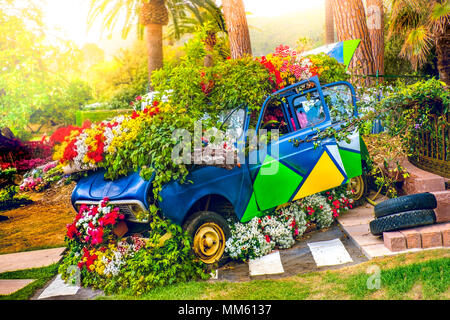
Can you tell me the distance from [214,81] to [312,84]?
57.0 inches

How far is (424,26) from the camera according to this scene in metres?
11.2

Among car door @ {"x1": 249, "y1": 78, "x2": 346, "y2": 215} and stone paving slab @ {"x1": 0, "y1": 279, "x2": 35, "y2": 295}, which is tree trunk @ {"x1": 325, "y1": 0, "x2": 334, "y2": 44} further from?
stone paving slab @ {"x1": 0, "y1": 279, "x2": 35, "y2": 295}

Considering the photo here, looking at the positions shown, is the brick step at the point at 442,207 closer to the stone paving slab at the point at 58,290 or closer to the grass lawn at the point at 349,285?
the grass lawn at the point at 349,285

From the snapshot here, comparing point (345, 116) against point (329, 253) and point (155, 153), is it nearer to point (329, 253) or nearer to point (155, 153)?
point (329, 253)

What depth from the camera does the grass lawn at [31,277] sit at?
4564 millimetres

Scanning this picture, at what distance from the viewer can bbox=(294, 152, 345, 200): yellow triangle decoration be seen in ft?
18.2

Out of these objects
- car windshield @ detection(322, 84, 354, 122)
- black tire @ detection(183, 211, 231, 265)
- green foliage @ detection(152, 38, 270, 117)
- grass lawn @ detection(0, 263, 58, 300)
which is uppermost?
green foliage @ detection(152, 38, 270, 117)

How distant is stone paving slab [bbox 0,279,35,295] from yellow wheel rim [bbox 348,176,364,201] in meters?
4.94

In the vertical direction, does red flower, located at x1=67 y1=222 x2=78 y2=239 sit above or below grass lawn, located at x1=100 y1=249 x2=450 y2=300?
above

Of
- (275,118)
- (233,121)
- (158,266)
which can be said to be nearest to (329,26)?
(275,118)

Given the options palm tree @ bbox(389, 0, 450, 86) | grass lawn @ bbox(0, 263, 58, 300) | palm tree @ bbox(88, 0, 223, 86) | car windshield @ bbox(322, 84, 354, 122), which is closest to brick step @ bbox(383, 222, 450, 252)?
car windshield @ bbox(322, 84, 354, 122)

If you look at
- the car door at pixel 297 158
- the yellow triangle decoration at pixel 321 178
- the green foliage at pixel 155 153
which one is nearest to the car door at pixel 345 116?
the car door at pixel 297 158

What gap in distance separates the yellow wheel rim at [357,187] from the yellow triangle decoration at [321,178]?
86 cm
